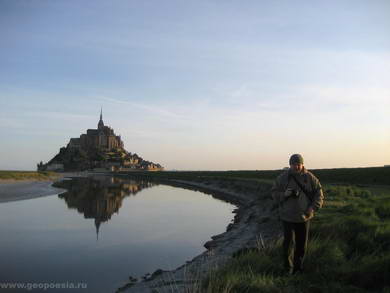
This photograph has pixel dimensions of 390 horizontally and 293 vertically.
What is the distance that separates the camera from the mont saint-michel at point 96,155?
162 metres

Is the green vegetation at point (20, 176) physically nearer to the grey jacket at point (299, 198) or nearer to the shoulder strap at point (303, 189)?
the grey jacket at point (299, 198)

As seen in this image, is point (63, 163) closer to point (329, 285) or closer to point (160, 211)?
point (160, 211)

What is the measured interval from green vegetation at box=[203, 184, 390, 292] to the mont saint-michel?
161089 mm

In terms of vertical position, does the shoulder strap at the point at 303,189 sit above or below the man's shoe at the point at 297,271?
above

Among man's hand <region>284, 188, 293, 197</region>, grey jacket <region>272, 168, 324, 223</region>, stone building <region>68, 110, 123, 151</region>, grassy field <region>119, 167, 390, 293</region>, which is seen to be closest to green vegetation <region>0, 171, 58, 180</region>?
grassy field <region>119, 167, 390, 293</region>

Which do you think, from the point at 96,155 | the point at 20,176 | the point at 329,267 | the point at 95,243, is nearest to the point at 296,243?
the point at 329,267

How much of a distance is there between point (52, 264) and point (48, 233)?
5496 millimetres

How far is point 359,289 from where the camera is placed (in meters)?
5.57

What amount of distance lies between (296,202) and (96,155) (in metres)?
169

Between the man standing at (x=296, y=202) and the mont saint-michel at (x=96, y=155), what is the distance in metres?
162

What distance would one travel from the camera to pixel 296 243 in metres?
6.43

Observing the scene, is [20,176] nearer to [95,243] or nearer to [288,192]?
[95,243]

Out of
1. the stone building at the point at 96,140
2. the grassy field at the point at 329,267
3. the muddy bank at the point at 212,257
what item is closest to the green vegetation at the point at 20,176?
the muddy bank at the point at 212,257

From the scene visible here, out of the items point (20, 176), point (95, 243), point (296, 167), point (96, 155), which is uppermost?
point (96, 155)
